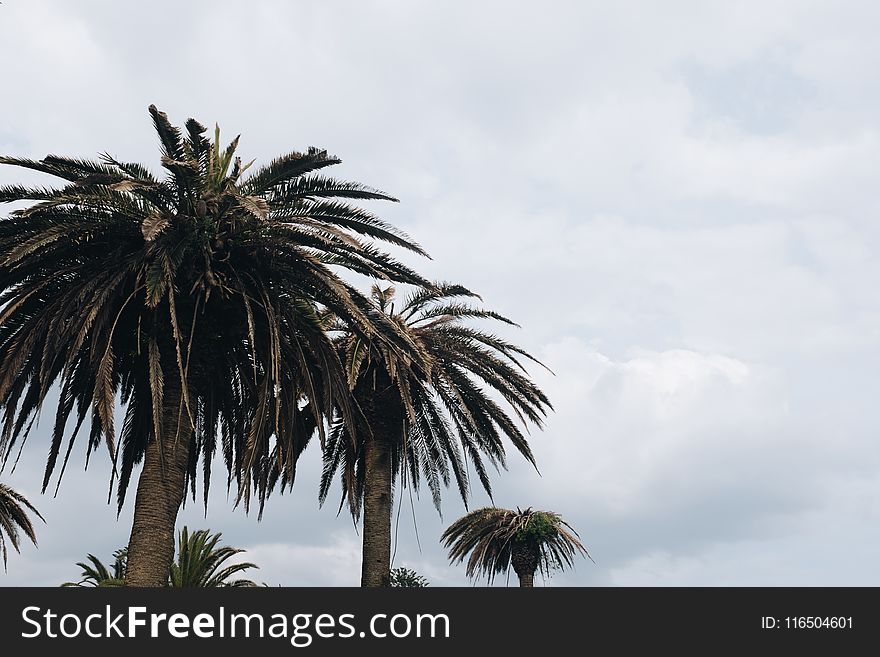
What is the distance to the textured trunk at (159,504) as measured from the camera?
1675 cm

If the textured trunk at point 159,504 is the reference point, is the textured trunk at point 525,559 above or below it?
above

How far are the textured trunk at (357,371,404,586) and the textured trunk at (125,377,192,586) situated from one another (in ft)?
29.3

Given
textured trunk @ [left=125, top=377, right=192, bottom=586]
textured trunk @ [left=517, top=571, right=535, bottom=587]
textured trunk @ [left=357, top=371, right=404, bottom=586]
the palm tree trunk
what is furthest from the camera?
textured trunk @ [left=517, top=571, right=535, bottom=587]

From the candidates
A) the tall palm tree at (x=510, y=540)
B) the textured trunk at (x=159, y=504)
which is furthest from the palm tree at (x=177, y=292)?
the tall palm tree at (x=510, y=540)

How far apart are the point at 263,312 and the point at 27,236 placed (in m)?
4.60

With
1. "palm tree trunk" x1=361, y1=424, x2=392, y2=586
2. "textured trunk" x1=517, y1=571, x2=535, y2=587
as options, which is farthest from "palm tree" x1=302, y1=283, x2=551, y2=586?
"textured trunk" x1=517, y1=571, x2=535, y2=587

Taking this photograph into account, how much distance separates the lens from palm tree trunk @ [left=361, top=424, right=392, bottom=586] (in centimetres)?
2598

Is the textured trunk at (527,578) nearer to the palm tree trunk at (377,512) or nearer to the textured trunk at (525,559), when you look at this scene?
the textured trunk at (525,559)

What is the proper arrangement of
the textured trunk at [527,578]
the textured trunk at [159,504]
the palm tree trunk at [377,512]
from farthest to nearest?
the textured trunk at [527,578] < the palm tree trunk at [377,512] < the textured trunk at [159,504]

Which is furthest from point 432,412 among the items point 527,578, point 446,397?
point 527,578

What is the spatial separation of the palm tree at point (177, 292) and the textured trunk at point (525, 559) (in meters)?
24.9

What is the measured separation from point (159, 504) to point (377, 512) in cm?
1016

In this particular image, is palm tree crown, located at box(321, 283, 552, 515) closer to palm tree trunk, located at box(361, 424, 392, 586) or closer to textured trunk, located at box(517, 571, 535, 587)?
palm tree trunk, located at box(361, 424, 392, 586)

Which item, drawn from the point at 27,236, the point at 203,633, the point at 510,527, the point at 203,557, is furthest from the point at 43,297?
the point at 510,527
